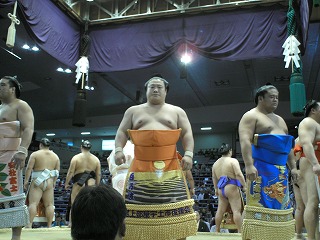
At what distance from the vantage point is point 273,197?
2.19 meters

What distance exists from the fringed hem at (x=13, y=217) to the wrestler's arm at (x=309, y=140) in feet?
5.74

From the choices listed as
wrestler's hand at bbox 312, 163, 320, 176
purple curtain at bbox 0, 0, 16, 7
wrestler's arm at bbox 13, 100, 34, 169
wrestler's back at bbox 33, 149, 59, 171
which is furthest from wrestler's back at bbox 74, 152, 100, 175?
wrestler's hand at bbox 312, 163, 320, 176

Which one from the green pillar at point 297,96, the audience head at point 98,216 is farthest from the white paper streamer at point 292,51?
the audience head at point 98,216

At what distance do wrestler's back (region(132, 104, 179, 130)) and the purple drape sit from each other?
2.47 meters

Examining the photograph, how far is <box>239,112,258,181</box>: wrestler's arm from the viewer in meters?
2.18

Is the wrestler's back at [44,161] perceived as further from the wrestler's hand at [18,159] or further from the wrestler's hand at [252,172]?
the wrestler's hand at [252,172]

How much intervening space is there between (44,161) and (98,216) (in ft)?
12.0

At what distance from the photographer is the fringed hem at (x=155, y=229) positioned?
1938 mm

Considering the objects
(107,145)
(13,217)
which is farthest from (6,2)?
(107,145)

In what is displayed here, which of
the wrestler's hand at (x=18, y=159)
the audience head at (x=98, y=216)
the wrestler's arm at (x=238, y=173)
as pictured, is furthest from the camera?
the wrestler's arm at (x=238, y=173)

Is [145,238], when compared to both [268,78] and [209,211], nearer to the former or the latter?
[209,211]

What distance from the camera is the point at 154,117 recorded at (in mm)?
2176

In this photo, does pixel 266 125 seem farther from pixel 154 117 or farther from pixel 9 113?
pixel 9 113

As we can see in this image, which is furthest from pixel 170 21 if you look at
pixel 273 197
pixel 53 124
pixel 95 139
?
pixel 95 139
